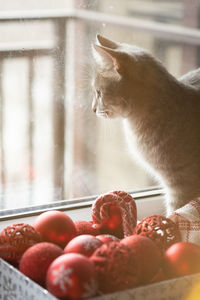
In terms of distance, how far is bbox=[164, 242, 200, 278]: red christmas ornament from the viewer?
62 centimetres

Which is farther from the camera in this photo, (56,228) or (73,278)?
(56,228)

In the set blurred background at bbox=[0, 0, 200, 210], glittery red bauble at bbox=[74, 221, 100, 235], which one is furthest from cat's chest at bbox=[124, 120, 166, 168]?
glittery red bauble at bbox=[74, 221, 100, 235]

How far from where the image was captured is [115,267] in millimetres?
554

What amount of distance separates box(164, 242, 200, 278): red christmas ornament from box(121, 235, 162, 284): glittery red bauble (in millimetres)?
16

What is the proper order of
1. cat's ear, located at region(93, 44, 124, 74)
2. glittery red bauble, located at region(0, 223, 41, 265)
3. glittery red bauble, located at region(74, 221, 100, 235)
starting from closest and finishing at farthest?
glittery red bauble, located at region(0, 223, 41, 265), glittery red bauble, located at region(74, 221, 100, 235), cat's ear, located at region(93, 44, 124, 74)

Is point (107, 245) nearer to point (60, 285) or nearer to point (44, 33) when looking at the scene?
point (60, 285)

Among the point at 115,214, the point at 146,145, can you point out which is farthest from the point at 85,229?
the point at 146,145

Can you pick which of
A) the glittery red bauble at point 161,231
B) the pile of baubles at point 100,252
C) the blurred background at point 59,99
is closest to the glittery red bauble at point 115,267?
the pile of baubles at point 100,252

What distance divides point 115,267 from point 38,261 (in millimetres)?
114

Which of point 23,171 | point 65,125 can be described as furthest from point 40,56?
point 23,171

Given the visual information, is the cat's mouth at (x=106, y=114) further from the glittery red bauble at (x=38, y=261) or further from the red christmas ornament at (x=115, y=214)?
the glittery red bauble at (x=38, y=261)

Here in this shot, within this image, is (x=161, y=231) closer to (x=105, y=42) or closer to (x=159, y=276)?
(x=159, y=276)

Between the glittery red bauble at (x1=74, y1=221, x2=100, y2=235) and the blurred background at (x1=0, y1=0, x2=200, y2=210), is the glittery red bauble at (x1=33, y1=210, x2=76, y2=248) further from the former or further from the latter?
the blurred background at (x1=0, y1=0, x2=200, y2=210)

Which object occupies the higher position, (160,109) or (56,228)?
(160,109)
